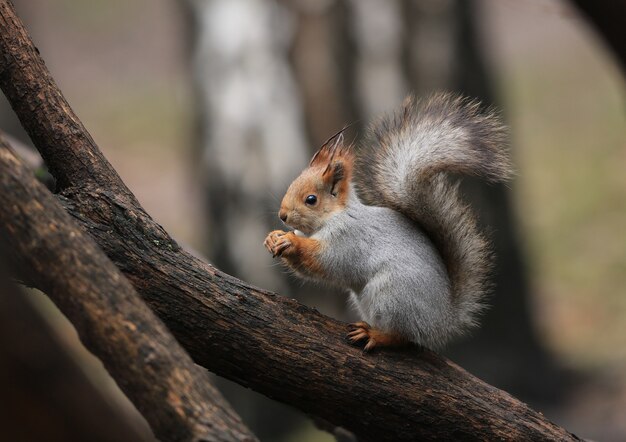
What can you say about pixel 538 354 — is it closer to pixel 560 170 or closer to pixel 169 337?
pixel 560 170

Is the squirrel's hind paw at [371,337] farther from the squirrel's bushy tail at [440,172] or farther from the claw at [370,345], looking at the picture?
the squirrel's bushy tail at [440,172]

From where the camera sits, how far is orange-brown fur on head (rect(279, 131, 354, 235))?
294 centimetres

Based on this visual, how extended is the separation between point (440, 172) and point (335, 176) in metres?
0.32

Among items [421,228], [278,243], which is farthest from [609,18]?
[278,243]

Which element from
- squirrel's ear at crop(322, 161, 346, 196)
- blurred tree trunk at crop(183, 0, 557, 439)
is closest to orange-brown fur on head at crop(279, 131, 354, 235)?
squirrel's ear at crop(322, 161, 346, 196)

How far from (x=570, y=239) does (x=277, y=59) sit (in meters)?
4.39

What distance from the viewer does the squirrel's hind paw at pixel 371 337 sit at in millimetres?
2656

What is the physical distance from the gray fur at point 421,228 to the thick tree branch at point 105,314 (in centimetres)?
91

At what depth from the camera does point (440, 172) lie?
294 centimetres

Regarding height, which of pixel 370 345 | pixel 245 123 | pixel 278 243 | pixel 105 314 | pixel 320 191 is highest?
pixel 245 123

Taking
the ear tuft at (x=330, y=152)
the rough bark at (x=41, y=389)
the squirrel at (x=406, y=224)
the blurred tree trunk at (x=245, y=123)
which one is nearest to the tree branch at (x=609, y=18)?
the squirrel at (x=406, y=224)

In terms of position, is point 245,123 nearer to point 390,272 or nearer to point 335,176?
point 335,176

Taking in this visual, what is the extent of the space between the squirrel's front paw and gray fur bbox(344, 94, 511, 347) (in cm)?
13

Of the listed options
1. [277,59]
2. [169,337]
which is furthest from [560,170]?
[169,337]
